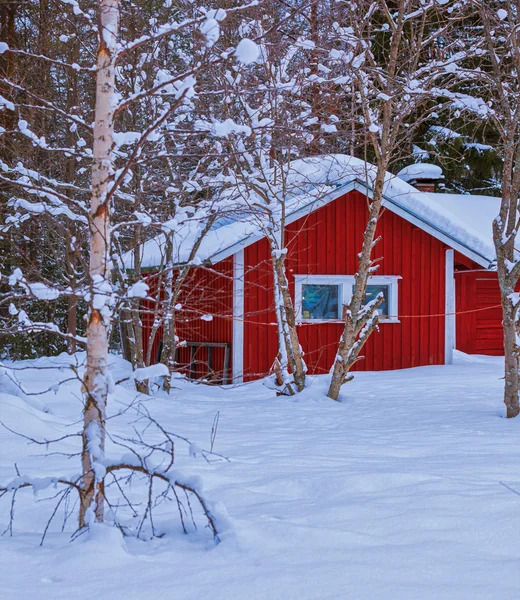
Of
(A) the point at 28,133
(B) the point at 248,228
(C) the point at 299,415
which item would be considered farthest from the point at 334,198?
(A) the point at 28,133

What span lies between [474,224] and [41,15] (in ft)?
37.3

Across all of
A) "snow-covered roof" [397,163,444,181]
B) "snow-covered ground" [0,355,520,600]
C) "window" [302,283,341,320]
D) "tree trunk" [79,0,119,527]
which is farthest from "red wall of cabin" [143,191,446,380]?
"tree trunk" [79,0,119,527]

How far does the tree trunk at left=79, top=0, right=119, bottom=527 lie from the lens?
11.5 ft

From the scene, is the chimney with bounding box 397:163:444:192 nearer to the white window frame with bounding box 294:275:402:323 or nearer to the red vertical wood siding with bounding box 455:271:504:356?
the red vertical wood siding with bounding box 455:271:504:356

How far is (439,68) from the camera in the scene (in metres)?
9.62

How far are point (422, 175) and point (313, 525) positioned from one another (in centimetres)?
1678

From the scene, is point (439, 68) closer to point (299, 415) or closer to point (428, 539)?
point (299, 415)

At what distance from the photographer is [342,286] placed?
47.7 feet

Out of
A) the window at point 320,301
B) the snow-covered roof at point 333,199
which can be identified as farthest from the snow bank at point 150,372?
the window at point 320,301

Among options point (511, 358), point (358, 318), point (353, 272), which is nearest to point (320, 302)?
point (353, 272)

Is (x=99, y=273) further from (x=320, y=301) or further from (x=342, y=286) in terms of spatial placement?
(x=342, y=286)

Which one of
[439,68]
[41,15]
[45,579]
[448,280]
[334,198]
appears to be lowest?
[45,579]

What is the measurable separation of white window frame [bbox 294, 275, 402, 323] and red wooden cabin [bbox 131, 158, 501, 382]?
21 millimetres

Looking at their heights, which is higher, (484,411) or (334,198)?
(334,198)
